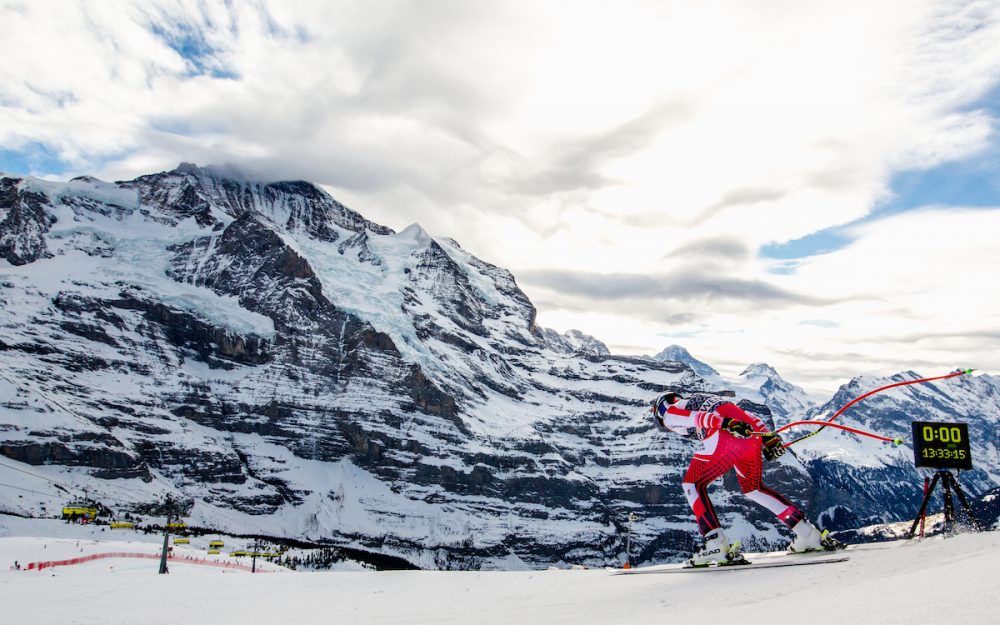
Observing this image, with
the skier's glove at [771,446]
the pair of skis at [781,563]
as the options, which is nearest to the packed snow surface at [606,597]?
the pair of skis at [781,563]

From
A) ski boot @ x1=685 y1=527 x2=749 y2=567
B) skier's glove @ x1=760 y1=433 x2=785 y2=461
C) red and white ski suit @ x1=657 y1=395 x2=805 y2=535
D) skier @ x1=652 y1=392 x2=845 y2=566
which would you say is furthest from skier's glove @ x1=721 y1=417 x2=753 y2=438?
ski boot @ x1=685 y1=527 x2=749 y2=567

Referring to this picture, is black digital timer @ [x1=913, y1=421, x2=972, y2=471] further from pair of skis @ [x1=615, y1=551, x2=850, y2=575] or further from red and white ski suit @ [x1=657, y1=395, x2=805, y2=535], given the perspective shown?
pair of skis @ [x1=615, y1=551, x2=850, y2=575]

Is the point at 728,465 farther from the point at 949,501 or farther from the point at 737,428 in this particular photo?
the point at 949,501

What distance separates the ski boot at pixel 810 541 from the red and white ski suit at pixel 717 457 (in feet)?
1.19

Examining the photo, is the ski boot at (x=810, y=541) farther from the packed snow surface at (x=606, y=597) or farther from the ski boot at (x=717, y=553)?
the packed snow surface at (x=606, y=597)

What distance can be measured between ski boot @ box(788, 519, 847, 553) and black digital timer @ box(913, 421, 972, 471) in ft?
13.5

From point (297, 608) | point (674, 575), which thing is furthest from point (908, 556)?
point (297, 608)

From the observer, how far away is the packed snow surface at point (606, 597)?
11.8 m

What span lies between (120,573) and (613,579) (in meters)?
39.7

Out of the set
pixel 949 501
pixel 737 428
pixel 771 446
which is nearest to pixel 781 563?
pixel 771 446

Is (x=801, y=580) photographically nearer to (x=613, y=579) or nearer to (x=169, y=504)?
(x=613, y=579)

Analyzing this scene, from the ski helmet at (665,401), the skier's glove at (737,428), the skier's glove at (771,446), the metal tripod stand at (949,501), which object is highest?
the ski helmet at (665,401)

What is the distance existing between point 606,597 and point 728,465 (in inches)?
343

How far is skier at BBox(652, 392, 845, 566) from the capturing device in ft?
80.5
